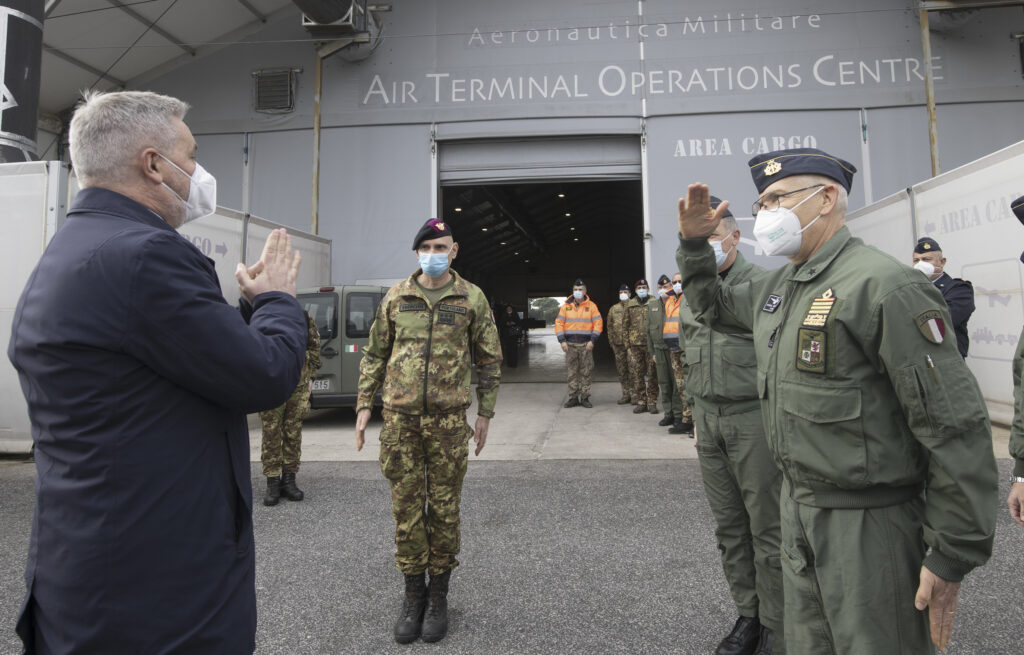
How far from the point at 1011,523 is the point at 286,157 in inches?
435

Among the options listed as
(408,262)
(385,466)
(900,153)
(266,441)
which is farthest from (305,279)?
(900,153)

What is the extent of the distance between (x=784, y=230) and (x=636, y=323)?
7.09 metres

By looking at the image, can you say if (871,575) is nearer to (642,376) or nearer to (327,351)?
(327,351)

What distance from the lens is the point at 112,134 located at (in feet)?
3.92

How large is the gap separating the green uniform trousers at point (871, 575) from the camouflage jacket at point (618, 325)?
7.71 m

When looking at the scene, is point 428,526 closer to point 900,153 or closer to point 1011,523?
point 1011,523

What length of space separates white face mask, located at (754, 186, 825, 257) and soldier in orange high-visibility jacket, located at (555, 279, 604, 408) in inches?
281

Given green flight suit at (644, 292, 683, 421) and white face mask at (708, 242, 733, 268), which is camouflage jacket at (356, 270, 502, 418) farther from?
green flight suit at (644, 292, 683, 421)

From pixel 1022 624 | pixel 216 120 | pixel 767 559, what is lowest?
pixel 1022 624

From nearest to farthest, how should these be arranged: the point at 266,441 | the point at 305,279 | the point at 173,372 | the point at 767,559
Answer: the point at 173,372
the point at 767,559
the point at 266,441
the point at 305,279

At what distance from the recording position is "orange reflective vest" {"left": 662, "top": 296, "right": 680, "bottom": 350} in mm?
6988

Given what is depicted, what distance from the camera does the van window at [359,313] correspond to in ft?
24.1

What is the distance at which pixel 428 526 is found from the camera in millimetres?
2717

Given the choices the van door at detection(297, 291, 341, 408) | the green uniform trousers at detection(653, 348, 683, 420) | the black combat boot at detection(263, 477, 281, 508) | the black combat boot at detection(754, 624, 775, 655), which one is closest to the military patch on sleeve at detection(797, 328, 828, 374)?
the black combat boot at detection(754, 624, 775, 655)
